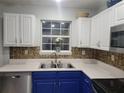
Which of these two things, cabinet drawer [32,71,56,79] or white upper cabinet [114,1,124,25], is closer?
white upper cabinet [114,1,124,25]

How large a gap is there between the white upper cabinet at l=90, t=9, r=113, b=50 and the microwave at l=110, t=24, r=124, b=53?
346mm

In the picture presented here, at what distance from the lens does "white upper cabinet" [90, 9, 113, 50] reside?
2.29 meters

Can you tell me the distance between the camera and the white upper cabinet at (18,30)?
Result: 9.91 ft

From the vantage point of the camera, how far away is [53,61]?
350cm

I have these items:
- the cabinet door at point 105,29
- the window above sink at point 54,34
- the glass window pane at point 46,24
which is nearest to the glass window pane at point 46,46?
the window above sink at point 54,34

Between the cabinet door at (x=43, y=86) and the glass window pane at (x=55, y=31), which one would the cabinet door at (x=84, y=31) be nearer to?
the glass window pane at (x=55, y=31)

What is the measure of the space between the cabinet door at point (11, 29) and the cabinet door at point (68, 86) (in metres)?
1.43

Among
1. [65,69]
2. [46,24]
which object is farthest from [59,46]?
[65,69]

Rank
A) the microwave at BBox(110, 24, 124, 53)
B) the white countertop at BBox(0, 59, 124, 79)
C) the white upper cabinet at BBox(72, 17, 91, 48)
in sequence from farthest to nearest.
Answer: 1. the white upper cabinet at BBox(72, 17, 91, 48)
2. the white countertop at BBox(0, 59, 124, 79)
3. the microwave at BBox(110, 24, 124, 53)

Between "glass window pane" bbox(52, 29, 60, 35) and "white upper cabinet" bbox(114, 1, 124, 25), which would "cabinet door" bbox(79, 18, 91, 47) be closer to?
"glass window pane" bbox(52, 29, 60, 35)

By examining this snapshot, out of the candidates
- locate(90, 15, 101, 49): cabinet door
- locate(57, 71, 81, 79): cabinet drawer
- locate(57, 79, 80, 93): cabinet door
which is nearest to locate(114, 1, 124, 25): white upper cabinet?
locate(90, 15, 101, 49): cabinet door

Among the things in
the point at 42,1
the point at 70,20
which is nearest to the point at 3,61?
the point at 42,1

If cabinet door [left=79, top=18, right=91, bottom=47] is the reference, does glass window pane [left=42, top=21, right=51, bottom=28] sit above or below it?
above

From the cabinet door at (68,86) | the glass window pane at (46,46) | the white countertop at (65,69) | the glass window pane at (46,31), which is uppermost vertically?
the glass window pane at (46,31)
